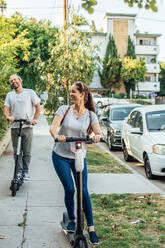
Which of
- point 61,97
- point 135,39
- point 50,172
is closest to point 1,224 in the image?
point 50,172

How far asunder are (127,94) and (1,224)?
60.4 meters

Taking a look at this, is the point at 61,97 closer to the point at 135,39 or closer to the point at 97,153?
the point at 97,153

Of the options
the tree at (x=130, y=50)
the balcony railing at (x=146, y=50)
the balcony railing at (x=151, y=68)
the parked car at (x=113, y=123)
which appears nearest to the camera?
the parked car at (x=113, y=123)

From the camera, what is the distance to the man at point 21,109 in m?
6.64

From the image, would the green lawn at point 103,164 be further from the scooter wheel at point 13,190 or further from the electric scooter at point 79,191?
the electric scooter at point 79,191

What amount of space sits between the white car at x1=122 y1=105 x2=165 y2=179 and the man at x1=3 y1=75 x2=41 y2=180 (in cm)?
292

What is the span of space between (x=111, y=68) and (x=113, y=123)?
1890 inches

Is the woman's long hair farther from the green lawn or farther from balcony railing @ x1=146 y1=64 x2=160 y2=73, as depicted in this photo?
balcony railing @ x1=146 y1=64 x2=160 y2=73

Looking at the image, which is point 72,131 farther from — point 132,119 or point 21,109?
Answer: point 132,119

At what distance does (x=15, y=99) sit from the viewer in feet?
21.9

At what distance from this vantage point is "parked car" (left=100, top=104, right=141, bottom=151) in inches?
521

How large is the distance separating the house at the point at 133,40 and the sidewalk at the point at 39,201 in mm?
54114

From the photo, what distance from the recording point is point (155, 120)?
972 centimetres

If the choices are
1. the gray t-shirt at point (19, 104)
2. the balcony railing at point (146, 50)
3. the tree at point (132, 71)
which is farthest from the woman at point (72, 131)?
the balcony railing at point (146, 50)
